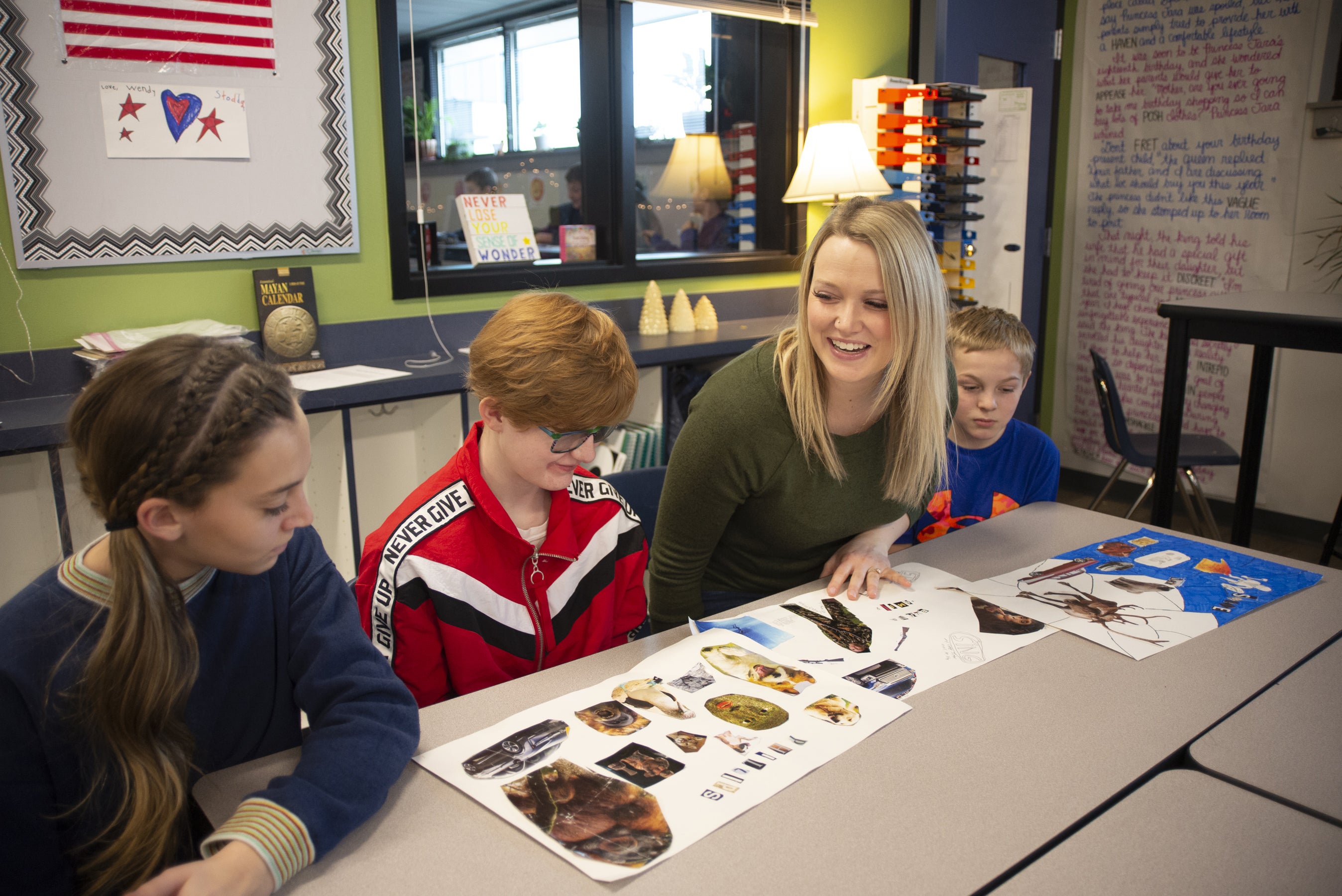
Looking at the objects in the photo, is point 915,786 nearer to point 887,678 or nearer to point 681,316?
point 887,678

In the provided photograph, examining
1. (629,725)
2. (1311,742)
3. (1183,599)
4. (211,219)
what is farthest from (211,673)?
(211,219)

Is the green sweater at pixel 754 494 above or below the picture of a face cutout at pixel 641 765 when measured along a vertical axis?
above

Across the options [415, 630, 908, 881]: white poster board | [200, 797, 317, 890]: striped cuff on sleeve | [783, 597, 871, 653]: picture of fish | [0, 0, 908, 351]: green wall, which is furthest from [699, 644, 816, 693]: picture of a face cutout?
[0, 0, 908, 351]: green wall

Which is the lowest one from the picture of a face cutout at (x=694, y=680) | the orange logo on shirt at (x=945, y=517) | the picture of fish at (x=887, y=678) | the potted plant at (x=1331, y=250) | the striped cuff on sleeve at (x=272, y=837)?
the orange logo on shirt at (x=945, y=517)

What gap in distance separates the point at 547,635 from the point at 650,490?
19.4 inches

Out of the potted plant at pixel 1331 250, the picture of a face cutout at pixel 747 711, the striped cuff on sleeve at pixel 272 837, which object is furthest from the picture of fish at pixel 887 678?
the potted plant at pixel 1331 250

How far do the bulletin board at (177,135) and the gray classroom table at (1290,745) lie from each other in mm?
2555

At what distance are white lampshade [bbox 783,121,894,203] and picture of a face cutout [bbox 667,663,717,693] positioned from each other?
2620mm

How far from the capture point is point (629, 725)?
97cm

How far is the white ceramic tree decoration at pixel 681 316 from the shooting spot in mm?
3457

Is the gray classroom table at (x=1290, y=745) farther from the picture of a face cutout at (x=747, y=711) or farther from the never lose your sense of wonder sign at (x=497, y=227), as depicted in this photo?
the never lose your sense of wonder sign at (x=497, y=227)

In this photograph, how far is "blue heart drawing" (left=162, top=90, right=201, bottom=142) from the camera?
2453mm

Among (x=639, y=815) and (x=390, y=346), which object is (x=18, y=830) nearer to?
(x=639, y=815)

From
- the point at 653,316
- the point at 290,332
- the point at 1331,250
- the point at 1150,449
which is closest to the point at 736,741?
the point at 290,332
